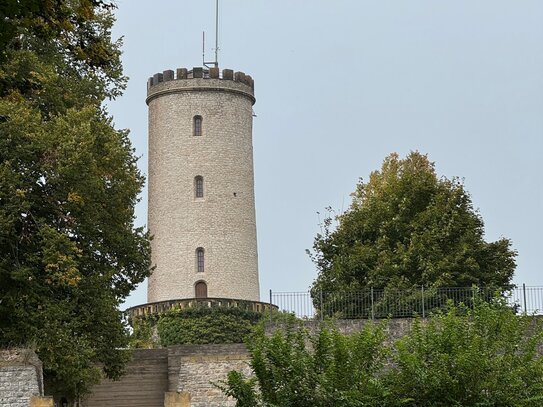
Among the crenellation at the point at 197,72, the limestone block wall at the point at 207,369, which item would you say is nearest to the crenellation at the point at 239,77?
the crenellation at the point at 197,72

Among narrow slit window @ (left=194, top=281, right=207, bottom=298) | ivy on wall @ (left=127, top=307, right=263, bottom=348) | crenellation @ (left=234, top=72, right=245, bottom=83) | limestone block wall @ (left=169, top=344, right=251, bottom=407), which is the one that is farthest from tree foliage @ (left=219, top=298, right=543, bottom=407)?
crenellation @ (left=234, top=72, right=245, bottom=83)

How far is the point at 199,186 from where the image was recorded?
71.2 metres

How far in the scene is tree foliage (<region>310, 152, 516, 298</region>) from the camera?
55.9 meters

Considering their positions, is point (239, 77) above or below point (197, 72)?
below

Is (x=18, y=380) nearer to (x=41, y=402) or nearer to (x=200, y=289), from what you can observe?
(x=41, y=402)

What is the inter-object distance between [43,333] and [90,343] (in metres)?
1.88

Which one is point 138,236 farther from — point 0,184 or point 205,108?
point 205,108

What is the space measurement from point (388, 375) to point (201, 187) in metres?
41.4

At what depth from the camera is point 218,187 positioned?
71.1 metres

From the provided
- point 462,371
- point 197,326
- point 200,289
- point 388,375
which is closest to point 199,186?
point 200,289

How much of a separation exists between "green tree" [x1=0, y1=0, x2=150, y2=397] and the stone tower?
27.8 m

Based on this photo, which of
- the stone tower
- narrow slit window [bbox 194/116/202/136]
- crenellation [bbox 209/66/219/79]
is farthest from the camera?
crenellation [bbox 209/66/219/79]

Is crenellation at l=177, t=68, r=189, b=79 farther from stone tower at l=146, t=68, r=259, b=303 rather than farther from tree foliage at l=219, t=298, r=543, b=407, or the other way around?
tree foliage at l=219, t=298, r=543, b=407

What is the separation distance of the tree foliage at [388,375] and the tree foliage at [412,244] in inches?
899
